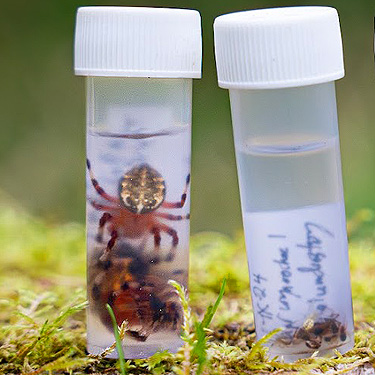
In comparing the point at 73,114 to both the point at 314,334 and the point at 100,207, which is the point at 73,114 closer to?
the point at 100,207

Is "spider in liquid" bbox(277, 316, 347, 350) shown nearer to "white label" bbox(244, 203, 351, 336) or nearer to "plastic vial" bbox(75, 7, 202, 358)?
"white label" bbox(244, 203, 351, 336)

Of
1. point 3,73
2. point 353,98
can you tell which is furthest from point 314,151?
point 3,73

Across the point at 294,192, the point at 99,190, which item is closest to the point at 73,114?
the point at 99,190

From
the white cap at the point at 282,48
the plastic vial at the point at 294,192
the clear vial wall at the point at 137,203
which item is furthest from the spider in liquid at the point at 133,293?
the white cap at the point at 282,48

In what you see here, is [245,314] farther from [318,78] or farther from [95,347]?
[318,78]

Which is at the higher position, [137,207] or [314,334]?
[137,207]

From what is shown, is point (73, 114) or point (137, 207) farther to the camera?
point (73, 114)

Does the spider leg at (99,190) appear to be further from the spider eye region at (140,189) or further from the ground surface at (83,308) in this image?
the ground surface at (83,308)
